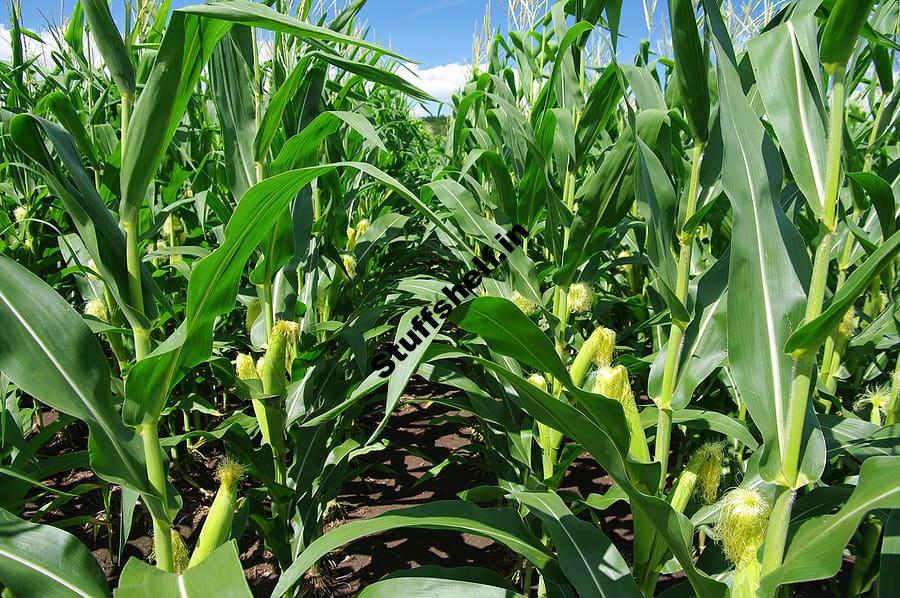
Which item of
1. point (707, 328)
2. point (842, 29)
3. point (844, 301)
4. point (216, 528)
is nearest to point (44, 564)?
point (216, 528)

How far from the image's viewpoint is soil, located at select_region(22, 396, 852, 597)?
193 centimetres

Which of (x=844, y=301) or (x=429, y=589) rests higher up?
(x=844, y=301)

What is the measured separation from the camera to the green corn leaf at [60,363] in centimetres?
81

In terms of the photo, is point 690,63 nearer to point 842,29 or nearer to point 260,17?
point 842,29

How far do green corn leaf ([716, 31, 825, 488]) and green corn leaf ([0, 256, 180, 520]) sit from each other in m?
0.95

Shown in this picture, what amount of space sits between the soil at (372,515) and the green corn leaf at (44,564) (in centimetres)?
93

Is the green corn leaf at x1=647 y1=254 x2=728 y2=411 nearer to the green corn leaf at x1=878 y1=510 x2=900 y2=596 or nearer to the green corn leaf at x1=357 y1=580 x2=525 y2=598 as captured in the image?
the green corn leaf at x1=878 y1=510 x2=900 y2=596

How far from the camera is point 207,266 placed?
814 millimetres

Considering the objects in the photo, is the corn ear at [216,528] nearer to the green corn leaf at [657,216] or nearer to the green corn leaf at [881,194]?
the green corn leaf at [657,216]

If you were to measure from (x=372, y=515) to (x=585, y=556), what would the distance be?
144 centimetres

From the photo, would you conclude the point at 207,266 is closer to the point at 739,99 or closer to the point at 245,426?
the point at 739,99

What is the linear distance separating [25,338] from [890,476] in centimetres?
115

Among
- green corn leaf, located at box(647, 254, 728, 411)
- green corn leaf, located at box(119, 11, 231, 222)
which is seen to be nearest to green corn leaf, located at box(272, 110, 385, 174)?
green corn leaf, located at box(119, 11, 231, 222)

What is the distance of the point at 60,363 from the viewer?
850mm
